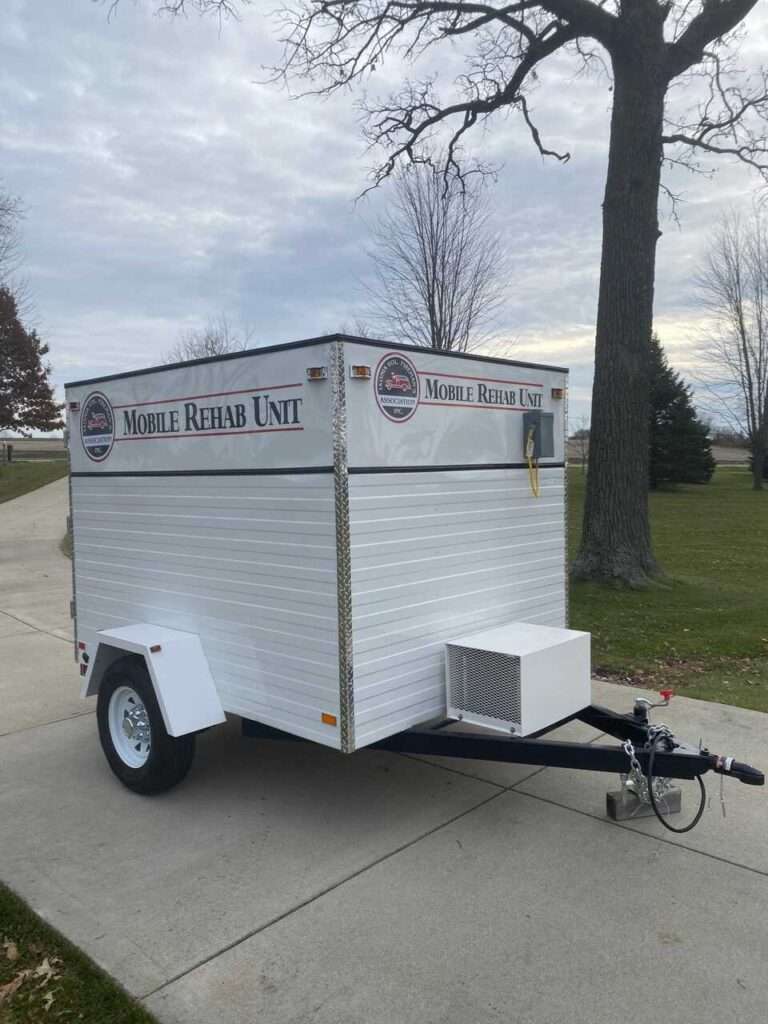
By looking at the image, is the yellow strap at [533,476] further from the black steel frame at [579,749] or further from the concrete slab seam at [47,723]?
the concrete slab seam at [47,723]

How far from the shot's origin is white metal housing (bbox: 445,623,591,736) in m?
3.72

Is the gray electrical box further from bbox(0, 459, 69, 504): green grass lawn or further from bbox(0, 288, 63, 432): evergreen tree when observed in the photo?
bbox(0, 288, 63, 432): evergreen tree

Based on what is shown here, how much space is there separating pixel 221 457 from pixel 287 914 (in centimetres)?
212

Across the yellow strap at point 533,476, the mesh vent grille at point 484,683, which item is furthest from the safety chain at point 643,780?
the yellow strap at point 533,476

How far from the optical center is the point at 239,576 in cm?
403

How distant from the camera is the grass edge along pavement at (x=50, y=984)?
263 centimetres

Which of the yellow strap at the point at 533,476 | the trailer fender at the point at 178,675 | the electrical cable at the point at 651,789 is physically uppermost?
the yellow strap at the point at 533,476

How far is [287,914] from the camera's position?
3152 mm

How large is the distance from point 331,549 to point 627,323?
730 cm

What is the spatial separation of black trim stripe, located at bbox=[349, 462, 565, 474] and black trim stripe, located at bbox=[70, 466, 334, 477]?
0.19 metres

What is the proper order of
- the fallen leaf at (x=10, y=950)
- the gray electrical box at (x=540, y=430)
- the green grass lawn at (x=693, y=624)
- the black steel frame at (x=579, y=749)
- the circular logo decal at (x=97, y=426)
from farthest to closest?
1. the green grass lawn at (x=693, y=624)
2. the circular logo decal at (x=97, y=426)
3. the gray electrical box at (x=540, y=430)
4. the black steel frame at (x=579, y=749)
5. the fallen leaf at (x=10, y=950)

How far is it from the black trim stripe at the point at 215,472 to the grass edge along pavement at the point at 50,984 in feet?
6.74

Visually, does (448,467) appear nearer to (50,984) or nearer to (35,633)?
(50,984)

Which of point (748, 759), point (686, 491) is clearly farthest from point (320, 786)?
point (686, 491)
